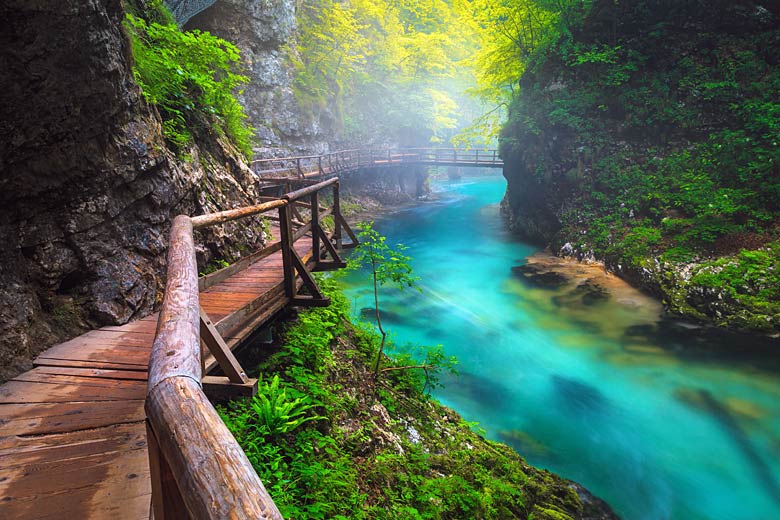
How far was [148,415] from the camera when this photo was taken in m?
1.03

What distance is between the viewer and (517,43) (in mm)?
19078

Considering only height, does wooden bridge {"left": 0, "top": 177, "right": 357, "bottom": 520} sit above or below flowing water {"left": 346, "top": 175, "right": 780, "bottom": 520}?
above

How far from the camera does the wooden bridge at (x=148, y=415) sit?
0.89 metres

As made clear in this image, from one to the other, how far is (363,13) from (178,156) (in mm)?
29953

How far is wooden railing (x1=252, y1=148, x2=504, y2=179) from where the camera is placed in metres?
20.0

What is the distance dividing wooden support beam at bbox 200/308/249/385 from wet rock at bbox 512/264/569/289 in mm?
12461

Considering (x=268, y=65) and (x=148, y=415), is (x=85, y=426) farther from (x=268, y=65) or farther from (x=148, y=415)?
(x=268, y=65)

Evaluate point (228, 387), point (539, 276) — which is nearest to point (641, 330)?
point (539, 276)

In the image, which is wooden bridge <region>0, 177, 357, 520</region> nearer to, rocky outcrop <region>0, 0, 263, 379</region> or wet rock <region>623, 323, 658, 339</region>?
rocky outcrop <region>0, 0, 263, 379</region>

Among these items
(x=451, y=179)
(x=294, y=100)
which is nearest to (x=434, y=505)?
(x=294, y=100)

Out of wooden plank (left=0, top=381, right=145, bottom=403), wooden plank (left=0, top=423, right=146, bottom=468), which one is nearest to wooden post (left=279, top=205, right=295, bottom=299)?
wooden plank (left=0, top=381, right=145, bottom=403)

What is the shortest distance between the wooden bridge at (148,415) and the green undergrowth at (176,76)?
2.86 m

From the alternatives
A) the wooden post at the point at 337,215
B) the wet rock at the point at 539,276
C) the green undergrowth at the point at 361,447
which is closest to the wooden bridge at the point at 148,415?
the green undergrowth at the point at 361,447

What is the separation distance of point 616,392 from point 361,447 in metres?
6.70
